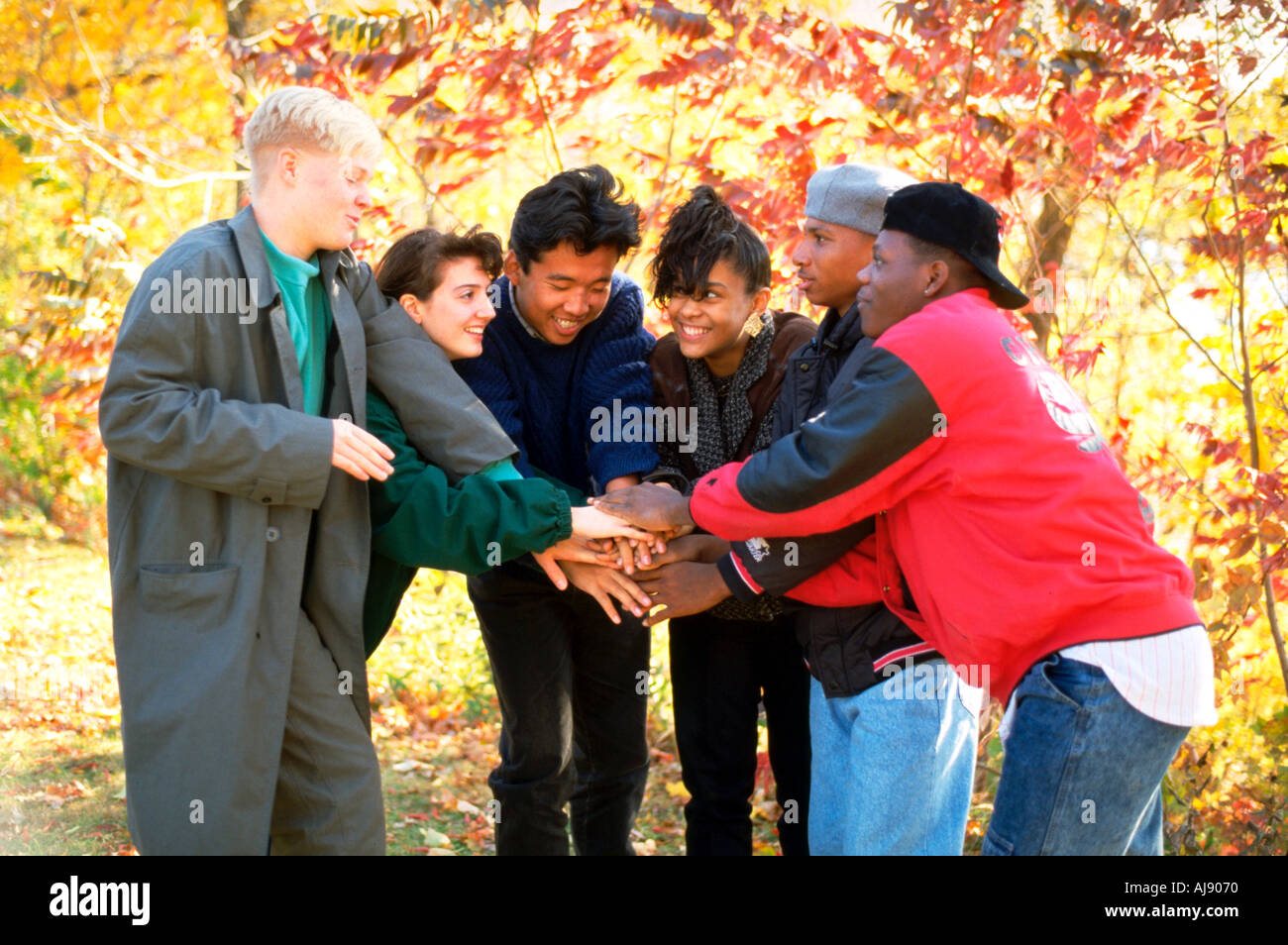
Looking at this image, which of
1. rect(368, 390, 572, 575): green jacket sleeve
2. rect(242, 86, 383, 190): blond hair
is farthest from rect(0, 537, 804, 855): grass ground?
rect(242, 86, 383, 190): blond hair

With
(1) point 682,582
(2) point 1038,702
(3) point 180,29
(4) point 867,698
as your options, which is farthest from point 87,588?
(2) point 1038,702

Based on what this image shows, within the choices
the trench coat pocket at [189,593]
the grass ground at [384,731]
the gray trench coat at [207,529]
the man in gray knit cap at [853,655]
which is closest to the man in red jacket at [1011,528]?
the man in gray knit cap at [853,655]

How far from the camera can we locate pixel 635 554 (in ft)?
10.9

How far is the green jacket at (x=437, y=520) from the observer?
9.56ft

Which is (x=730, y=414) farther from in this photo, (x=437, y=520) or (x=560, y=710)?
(x=560, y=710)

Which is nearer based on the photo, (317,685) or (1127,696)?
(1127,696)

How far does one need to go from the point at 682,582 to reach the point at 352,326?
1087 millimetres

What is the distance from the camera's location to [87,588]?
24.2ft

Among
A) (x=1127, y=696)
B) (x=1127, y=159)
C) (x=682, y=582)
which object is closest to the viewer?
A: (x=1127, y=696)

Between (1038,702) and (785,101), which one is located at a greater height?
(785,101)

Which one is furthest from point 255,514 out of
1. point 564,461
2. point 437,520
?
point 564,461

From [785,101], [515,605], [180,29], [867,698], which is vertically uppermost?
[180,29]

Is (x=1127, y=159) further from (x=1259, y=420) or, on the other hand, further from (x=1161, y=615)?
(x=1161, y=615)

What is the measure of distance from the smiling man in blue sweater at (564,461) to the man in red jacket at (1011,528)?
33.1 inches
